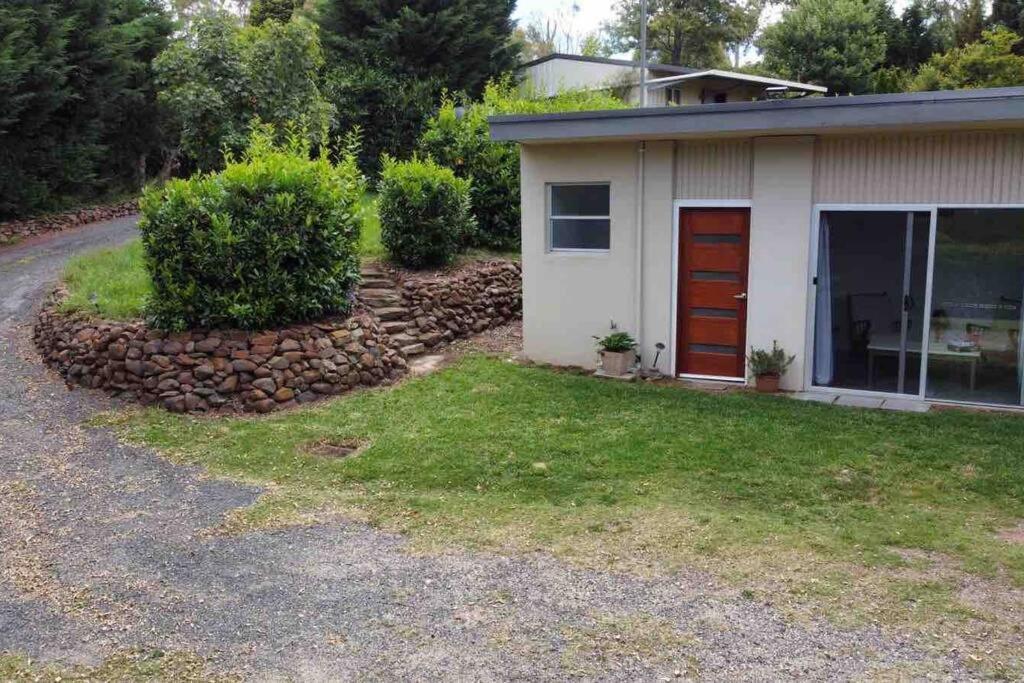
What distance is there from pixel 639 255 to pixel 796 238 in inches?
73.3

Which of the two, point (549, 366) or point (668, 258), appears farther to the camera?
point (549, 366)

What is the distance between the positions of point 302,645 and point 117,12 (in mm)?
20055

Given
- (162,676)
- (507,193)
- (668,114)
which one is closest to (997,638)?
(162,676)

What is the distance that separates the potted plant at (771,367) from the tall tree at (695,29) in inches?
1378

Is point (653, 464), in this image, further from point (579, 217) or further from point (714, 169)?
point (579, 217)

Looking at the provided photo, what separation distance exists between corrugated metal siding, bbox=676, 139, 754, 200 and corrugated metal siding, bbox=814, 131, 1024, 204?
83 cm

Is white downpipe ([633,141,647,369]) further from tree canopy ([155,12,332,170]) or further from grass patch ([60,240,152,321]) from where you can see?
tree canopy ([155,12,332,170])

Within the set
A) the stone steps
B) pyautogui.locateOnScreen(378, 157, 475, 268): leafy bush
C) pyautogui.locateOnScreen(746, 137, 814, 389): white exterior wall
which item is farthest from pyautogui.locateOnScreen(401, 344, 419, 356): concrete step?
pyautogui.locateOnScreen(746, 137, 814, 389): white exterior wall

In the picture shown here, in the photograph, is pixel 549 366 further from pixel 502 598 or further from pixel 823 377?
pixel 502 598

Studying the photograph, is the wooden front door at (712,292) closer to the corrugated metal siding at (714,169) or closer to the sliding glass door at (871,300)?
the corrugated metal siding at (714,169)

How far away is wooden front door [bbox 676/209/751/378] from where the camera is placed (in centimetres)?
1025

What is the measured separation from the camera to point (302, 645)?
15.8ft

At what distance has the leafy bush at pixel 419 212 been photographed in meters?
13.0

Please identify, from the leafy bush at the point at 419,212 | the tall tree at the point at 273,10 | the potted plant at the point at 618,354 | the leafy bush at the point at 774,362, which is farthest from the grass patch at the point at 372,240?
the tall tree at the point at 273,10
